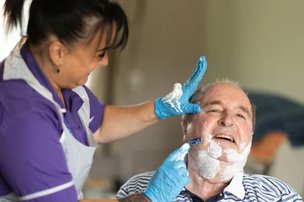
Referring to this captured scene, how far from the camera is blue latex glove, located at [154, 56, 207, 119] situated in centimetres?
175

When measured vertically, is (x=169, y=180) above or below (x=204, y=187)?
above

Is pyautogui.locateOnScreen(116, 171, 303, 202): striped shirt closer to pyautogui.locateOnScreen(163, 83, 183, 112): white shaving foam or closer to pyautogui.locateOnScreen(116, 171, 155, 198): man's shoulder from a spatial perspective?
pyautogui.locateOnScreen(116, 171, 155, 198): man's shoulder

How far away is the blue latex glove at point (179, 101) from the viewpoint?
175cm

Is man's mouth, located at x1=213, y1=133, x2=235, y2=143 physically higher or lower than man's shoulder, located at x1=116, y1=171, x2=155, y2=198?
higher

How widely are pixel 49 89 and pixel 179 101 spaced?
52 cm

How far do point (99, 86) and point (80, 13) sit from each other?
4.11 metres

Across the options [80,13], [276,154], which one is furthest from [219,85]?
[276,154]

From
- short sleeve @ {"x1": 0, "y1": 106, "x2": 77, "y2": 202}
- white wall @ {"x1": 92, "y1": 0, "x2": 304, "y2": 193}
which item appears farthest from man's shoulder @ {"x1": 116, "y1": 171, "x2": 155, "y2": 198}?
white wall @ {"x1": 92, "y1": 0, "x2": 304, "y2": 193}

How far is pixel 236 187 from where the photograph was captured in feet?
5.79

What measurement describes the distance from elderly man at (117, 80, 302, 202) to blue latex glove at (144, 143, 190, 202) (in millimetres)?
192

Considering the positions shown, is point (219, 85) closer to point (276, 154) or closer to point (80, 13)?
point (80, 13)

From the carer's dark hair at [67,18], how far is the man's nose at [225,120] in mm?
584

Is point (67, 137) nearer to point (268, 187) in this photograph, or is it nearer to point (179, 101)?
point (179, 101)

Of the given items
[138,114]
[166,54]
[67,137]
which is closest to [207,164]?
[138,114]
